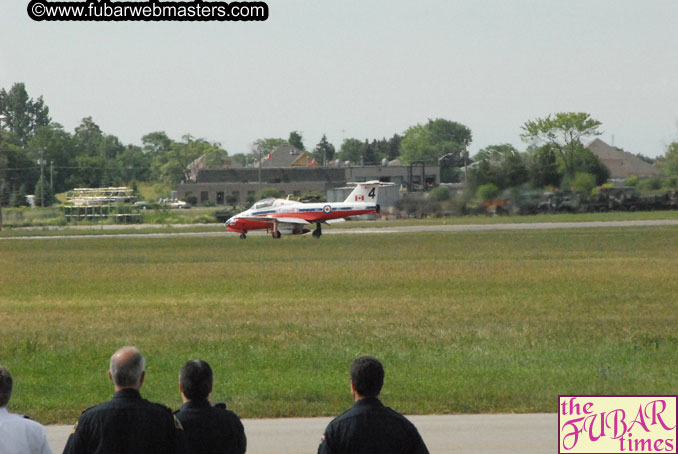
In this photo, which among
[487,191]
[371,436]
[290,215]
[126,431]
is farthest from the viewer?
[487,191]

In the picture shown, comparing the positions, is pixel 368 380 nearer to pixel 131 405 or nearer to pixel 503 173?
pixel 131 405

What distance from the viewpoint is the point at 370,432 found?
645 centimetres

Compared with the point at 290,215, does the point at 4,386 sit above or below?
above

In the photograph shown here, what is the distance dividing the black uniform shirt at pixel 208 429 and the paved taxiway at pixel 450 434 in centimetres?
462

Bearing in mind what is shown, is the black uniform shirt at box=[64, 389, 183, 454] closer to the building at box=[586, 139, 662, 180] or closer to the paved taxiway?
the paved taxiway

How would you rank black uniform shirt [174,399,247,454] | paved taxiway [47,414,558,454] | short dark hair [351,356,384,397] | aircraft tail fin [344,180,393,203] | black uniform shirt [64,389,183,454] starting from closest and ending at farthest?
1. black uniform shirt [64,389,183,454]
2. short dark hair [351,356,384,397]
3. black uniform shirt [174,399,247,454]
4. paved taxiway [47,414,558,454]
5. aircraft tail fin [344,180,393,203]

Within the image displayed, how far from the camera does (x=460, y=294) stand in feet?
101

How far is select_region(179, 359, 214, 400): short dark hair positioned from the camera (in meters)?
6.84

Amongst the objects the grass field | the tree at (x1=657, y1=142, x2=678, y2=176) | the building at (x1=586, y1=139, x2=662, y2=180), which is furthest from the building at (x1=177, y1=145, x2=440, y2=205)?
the grass field

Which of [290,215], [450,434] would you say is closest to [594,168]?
[290,215]

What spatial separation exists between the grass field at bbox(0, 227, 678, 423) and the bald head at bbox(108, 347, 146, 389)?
7618 mm

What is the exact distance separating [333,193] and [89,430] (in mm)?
126760

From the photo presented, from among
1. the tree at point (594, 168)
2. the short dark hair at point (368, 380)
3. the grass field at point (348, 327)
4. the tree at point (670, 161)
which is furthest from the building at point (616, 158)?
the short dark hair at point (368, 380)

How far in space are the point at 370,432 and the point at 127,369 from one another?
152 cm
